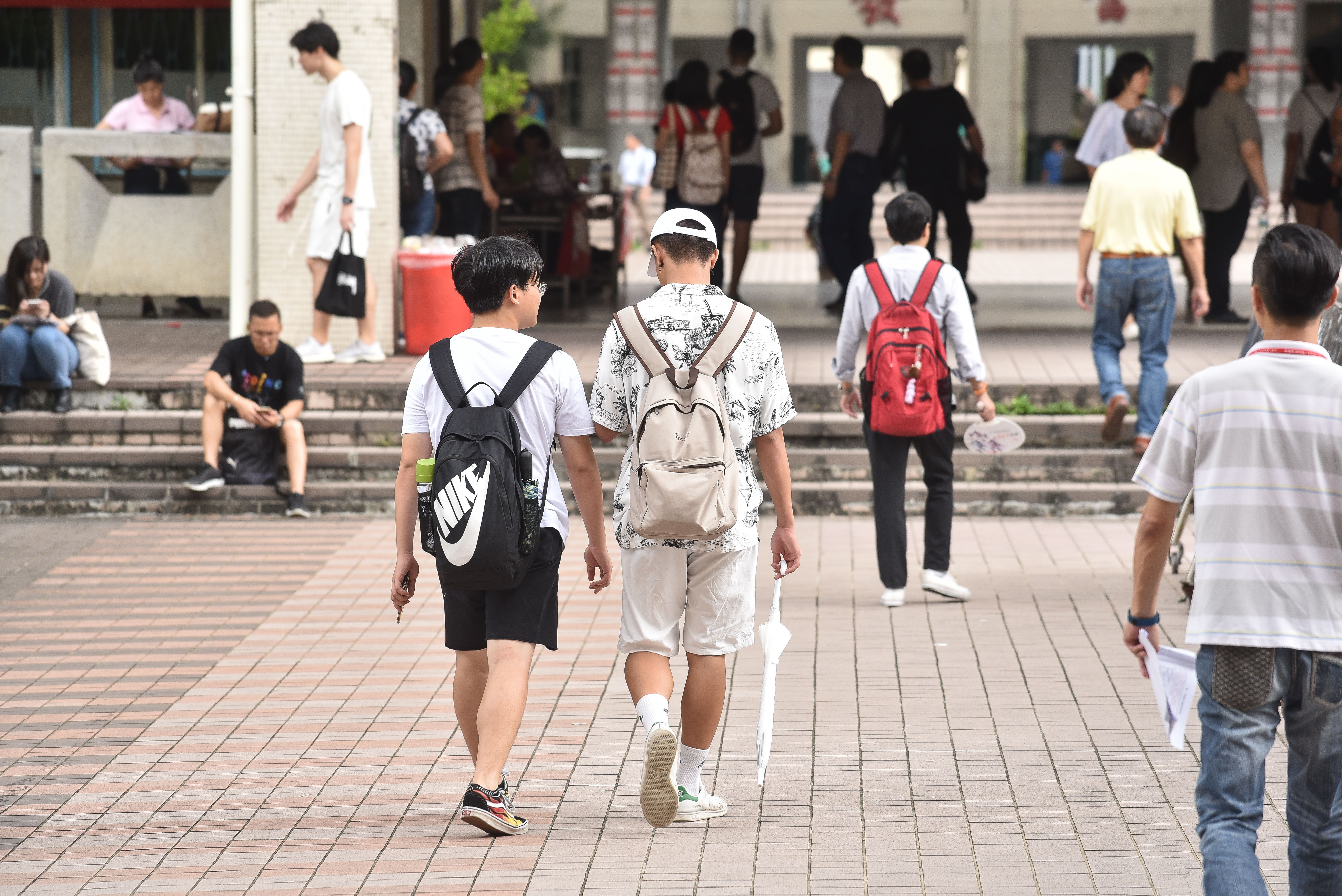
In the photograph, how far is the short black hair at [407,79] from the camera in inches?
468

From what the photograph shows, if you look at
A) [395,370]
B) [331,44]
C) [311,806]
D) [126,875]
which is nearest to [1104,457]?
[395,370]

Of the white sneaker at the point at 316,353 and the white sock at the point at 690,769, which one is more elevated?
the white sneaker at the point at 316,353

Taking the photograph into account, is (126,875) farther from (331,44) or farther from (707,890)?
(331,44)

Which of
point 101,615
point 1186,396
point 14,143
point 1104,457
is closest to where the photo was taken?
point 1186,396

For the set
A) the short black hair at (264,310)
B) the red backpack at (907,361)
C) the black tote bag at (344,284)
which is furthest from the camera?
the black tote bag at (344,284)

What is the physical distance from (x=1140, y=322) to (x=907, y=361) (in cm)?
284

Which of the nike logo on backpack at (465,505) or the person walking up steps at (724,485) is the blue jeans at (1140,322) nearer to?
the person walking up steps at (724,485)

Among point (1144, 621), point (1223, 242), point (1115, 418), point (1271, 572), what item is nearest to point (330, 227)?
point (1115, 418)

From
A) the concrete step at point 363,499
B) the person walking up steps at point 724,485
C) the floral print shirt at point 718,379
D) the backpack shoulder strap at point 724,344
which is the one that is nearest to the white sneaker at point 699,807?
the person walking up steps at point 724,485

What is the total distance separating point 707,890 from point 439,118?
8.44 metres

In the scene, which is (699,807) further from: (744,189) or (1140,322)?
(744,189)

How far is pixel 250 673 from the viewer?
6176 mm

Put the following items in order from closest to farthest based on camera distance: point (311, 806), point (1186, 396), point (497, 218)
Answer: point (1186, 396), point (311, 806), point (497, 218)

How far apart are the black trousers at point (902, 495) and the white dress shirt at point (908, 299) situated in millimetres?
305
